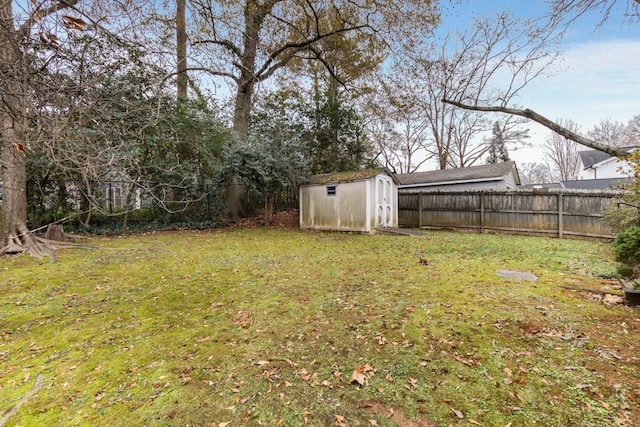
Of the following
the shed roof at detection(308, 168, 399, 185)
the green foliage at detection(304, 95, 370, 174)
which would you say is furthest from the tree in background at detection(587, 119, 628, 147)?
the shed roof at detection(308, 168, 399, 185)

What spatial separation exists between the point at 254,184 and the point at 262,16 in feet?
16.6

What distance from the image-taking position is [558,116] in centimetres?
2508

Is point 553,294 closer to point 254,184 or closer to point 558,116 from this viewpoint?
point 254,184

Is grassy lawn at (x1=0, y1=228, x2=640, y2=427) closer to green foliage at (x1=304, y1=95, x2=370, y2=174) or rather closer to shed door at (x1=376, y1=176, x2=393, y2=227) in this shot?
shed door at (x1=376, y1=176, x2=393, y2=227)

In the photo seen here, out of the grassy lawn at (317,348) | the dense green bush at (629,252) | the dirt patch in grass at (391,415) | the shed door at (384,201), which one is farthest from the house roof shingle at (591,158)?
the dirt patch in grass at (391,415)

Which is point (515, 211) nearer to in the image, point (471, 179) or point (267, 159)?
point (471, 179)

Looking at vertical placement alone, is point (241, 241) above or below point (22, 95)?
below

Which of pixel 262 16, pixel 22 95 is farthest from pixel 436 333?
pixel 262 16

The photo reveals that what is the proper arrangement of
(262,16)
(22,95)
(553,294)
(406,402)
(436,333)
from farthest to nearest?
(262,16) → (553,294) → (436,333) → (22,95) → (406,402)

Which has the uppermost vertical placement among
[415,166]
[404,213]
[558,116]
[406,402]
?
[558,116]

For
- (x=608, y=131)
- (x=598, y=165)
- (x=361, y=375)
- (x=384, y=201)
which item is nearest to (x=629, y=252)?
(x=361, y=375)

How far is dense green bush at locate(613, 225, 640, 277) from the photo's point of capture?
12.5 feet

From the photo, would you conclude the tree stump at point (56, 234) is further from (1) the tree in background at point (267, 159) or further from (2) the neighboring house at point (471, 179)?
(2) the neighboring house at point (471, 179)

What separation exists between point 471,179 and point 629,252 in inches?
445
